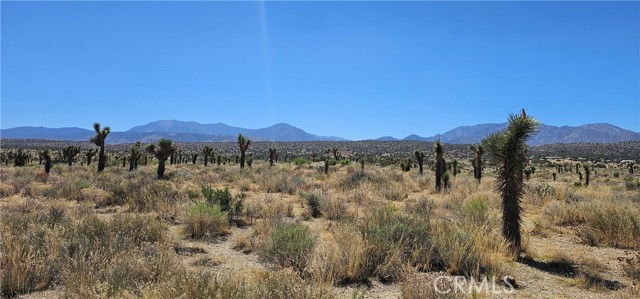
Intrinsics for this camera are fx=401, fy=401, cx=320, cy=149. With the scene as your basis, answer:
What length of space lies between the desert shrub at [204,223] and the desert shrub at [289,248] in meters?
2.80

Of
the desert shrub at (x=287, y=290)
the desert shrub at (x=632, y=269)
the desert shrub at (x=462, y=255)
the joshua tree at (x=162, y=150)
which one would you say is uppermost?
the joshua tree at (x=162, y=150)

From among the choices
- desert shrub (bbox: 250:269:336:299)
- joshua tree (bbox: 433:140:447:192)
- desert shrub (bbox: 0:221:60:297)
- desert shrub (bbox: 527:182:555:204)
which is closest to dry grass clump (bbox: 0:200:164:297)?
desert shrub (bbox: 0:221:60:297)

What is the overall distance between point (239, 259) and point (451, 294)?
15.4 ft

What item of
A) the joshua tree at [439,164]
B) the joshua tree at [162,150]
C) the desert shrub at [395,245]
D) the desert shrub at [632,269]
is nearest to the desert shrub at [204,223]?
the desert shrub at [395,245]

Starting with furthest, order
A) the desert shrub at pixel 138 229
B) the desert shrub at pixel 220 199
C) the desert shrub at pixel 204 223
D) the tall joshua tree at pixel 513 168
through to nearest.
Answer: the desert shrub at pixel 220 199 < the desert shrub at pixel 204 223 < the tall joshua tree at pixel 513 168 < the desert shrub at pixel 138 229

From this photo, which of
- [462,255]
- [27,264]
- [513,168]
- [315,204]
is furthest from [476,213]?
[27,264]

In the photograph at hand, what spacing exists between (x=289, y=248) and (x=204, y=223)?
3780 mm

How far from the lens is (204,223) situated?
403 inches

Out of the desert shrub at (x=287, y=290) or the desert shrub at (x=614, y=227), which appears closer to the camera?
the desert shrub at (x=287, y=290)

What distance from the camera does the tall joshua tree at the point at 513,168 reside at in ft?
28.3

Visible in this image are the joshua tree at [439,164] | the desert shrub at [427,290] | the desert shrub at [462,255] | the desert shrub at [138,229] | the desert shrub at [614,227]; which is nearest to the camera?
the desert shrub at [427,290]

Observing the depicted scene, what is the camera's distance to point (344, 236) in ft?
24.8

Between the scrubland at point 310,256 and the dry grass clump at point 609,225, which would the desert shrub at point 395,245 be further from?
the dry grass clump at point 609,225

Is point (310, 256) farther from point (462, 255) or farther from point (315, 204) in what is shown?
point (315, 204)
